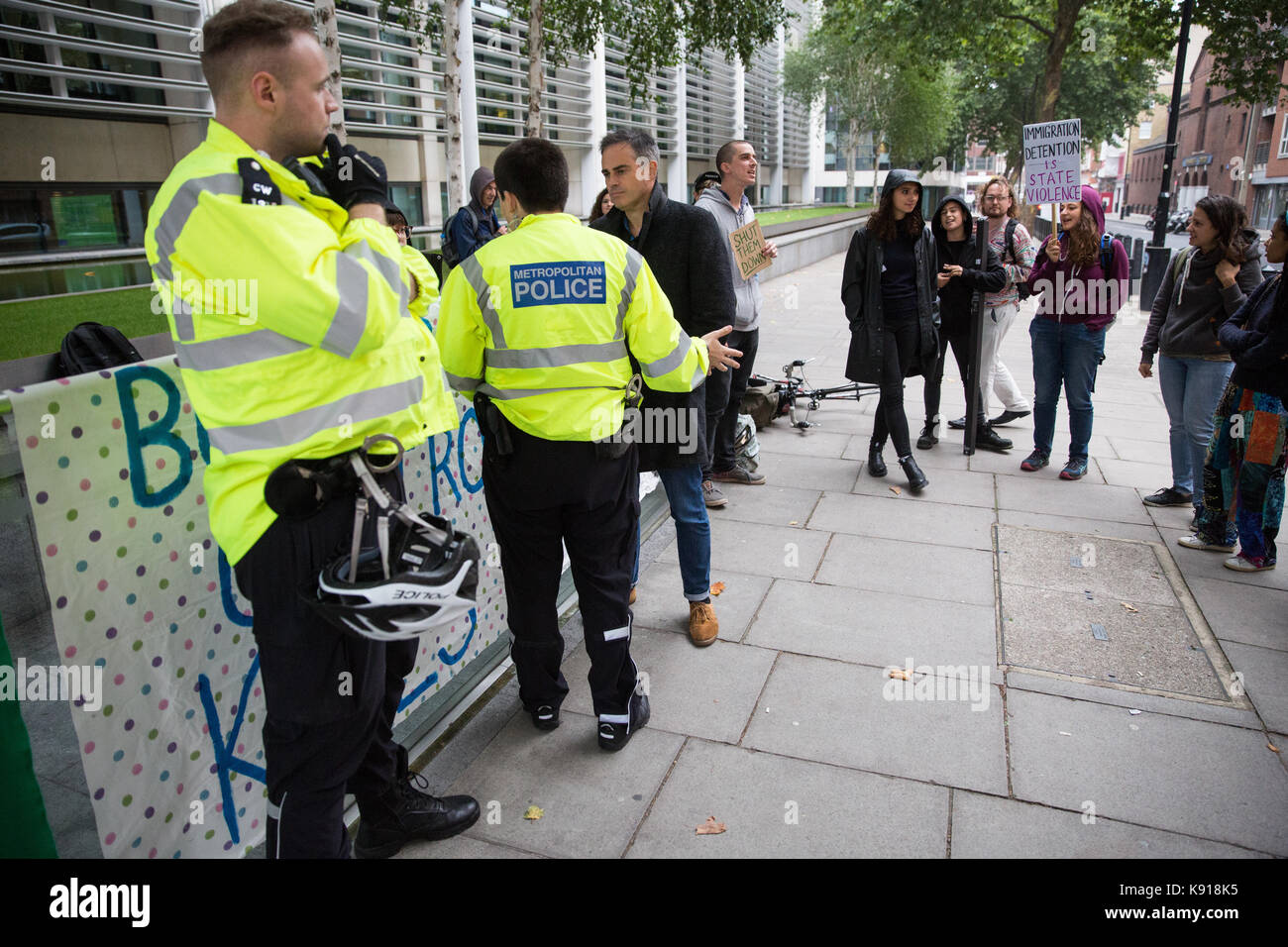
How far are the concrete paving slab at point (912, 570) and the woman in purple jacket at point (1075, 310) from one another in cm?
196

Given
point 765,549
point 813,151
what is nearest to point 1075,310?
point 765,549

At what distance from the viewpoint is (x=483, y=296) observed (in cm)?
278

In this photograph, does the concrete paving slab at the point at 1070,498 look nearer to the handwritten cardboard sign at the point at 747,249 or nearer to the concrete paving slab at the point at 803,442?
the concrete paving slab at the point at 803,442

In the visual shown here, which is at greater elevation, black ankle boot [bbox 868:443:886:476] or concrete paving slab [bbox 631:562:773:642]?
black ankle boot [bbox 868:443:886:476]

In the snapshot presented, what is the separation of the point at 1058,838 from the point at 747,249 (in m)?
3.92

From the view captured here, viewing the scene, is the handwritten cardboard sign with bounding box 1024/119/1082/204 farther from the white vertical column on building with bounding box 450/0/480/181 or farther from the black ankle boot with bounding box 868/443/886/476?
the white vertical column on building with bounding box 450/0/480/181

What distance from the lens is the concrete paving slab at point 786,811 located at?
A: 2713mm

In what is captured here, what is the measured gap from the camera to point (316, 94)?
1883 mm

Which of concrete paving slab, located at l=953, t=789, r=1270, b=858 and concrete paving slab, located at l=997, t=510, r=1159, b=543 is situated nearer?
concrete paving slab, located at l=953, t=789, r=1270, b=858

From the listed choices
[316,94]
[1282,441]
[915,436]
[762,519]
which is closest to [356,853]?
[316,94]

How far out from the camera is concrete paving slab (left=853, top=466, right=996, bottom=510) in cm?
→ 602

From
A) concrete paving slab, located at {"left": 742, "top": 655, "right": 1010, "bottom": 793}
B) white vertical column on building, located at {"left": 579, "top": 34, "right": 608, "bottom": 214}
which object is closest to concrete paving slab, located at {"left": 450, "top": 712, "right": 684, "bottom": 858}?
concrete paving slab, located at {"left": 742, "top": 655, "right": 1010, "bottom": 793}

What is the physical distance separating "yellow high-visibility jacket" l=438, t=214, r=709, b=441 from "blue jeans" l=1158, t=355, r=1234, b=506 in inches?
164

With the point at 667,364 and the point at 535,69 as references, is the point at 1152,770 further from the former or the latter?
the point at 535,69
